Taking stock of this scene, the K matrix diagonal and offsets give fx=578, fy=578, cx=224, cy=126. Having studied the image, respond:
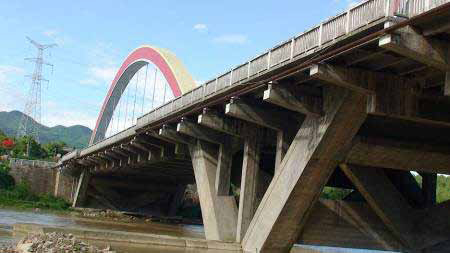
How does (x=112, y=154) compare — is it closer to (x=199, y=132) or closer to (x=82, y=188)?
(x=82, y=188)

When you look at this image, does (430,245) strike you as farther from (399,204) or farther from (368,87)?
(368,87)

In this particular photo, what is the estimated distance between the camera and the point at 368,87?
19031 mm

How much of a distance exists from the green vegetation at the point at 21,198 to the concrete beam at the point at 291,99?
190 ft

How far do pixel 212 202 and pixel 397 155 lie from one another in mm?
10374

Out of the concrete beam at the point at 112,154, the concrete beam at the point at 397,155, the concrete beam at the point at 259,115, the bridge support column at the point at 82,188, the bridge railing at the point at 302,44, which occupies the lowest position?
the bridge support column at the point at 82,188

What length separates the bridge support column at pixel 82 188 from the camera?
80.8 meters

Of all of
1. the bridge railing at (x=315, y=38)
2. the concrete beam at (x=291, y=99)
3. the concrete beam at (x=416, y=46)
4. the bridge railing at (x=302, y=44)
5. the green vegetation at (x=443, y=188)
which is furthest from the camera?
the green vegetation at (x=443, y=188)

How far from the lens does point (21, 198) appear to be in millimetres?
82062

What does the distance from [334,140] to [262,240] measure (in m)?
5.40

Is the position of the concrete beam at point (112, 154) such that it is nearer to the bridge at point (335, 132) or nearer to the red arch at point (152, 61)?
the red arch at point (152, 61)

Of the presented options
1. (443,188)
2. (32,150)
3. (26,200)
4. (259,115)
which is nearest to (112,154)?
(26,200)

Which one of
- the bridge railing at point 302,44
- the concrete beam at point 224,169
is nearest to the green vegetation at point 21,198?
the concrete beam at point 224,169

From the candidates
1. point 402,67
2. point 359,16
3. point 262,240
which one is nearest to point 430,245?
point 262,240

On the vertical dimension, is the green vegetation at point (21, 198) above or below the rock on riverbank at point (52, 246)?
below
